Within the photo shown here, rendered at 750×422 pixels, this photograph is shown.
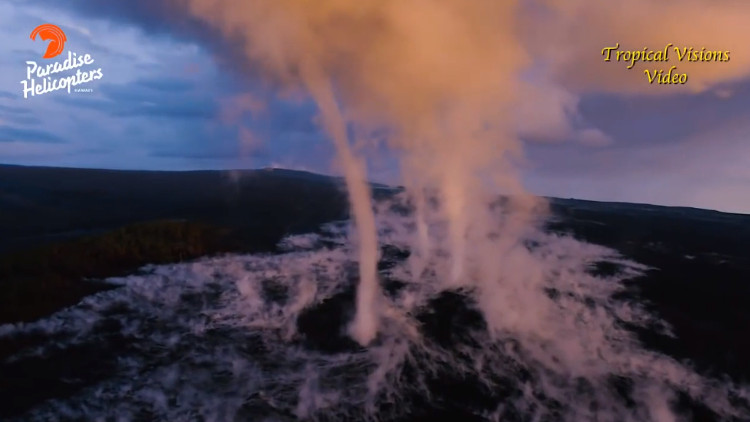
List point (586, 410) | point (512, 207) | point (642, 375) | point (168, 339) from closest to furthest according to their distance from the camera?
point (586, 410) < point (642, 375) < point (168, 339) < point (512, 207)

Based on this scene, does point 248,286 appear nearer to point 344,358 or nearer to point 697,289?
point 344,358

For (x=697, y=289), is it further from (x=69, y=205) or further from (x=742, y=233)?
(x=69, y=205)

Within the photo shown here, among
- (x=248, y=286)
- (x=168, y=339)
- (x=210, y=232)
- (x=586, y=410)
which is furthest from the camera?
(x=210, y=232)

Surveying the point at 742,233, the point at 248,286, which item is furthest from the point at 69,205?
the point at 742,233

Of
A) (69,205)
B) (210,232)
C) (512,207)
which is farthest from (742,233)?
(69,205)

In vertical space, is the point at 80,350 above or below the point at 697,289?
below

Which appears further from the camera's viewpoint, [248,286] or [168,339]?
[248,286]
